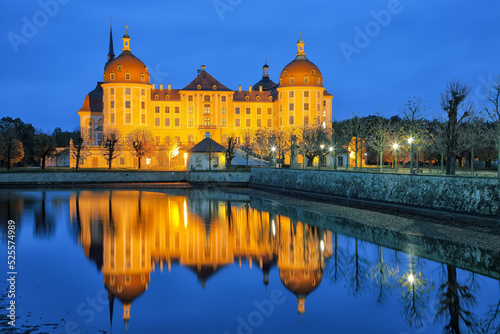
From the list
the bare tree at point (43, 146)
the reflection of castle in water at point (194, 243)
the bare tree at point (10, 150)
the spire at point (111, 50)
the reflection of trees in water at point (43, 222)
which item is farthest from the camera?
the spire at point (111, 50)

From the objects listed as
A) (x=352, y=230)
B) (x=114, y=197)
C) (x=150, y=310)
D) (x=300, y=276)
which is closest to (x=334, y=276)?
(x=300, y=276)

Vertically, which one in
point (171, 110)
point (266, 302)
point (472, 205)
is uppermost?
point (171, 110)

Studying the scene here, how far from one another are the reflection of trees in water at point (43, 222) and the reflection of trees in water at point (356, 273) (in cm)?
1300

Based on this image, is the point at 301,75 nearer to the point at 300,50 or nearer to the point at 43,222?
the point at 300,50

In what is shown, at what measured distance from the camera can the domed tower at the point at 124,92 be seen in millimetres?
80188

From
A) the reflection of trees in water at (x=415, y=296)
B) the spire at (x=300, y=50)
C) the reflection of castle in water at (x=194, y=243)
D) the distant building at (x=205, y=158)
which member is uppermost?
the spire at (x=300, y=50)

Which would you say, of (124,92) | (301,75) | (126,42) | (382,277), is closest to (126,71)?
(124,92)

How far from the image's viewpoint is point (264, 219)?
29.6 meters

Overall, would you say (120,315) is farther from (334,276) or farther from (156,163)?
(156,163)

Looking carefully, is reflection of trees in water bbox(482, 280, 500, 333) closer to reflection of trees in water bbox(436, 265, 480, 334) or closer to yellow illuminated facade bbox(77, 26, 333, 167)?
reflection of trees in water bbox(436, 265, 480, 334)

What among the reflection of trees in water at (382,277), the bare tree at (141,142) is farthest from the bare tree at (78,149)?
the reflection of trees in water at (382,277)

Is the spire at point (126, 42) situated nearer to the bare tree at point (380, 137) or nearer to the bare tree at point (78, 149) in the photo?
the bare tree at point (78, 149)

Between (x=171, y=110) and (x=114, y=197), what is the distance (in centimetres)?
4315

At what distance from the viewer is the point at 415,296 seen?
1407 cm
